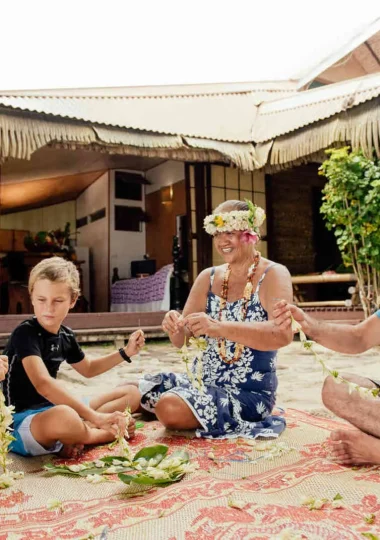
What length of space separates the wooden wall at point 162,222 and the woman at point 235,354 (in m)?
7.70

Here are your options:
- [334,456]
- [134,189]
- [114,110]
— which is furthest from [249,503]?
[134,189]

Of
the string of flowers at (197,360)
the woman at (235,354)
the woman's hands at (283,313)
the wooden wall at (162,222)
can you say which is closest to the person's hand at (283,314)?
the woman's hands at (283,313)

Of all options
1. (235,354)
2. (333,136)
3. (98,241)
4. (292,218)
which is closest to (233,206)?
(235,354)

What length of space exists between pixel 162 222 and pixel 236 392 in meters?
8.89

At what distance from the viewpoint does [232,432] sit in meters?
2.81

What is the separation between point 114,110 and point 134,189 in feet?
15.0

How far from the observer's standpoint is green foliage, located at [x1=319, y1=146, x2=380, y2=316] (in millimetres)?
6719

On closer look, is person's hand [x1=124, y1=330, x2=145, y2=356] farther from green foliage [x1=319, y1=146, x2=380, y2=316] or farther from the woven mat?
green foliage [x1=319, y1=146, x2=380, y2=316]

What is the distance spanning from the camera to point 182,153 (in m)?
7.78

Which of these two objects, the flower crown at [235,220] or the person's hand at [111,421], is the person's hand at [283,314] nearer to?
the flower crown at [235,220]

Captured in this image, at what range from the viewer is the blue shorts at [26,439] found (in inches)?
97.7

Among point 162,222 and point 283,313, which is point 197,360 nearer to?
point 283,313

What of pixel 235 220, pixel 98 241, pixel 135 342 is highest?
pixel 98 241

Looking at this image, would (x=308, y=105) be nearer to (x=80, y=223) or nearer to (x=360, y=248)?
(x=360, y=248)
